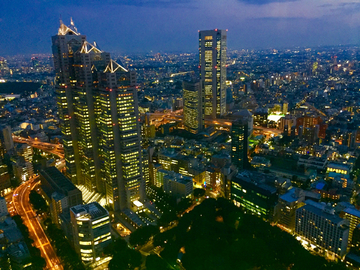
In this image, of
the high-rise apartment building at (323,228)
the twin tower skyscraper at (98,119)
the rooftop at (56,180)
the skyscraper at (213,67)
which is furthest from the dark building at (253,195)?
the skyscraper at (213,67)

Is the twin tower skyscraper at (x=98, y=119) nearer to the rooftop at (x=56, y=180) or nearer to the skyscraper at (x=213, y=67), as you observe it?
the rooftop at (x=56, y=180)

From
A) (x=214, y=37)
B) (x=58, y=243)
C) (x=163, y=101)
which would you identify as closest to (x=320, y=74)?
(x=163, y=101)

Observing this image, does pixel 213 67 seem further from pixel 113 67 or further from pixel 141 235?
pixel 141 235

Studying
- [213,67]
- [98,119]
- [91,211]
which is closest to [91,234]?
[91,211]

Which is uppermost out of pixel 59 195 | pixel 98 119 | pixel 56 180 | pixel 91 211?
pixel 98 119

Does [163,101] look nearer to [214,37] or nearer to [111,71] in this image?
[214,37]

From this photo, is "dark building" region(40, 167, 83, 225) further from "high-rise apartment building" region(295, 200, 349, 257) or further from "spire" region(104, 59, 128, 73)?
"high-rise apartment building" region(295, 200, 349, 257)

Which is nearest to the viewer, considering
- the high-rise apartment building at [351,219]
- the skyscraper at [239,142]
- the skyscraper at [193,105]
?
the high-rise apartment building at [351,219]
